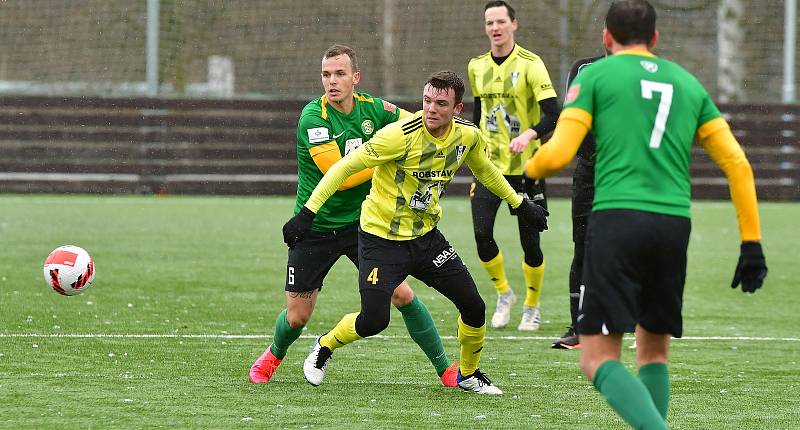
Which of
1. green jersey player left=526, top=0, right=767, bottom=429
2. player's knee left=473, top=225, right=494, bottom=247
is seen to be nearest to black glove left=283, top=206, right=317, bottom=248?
green jersey player left=526, top=0, right=767, bottom=429

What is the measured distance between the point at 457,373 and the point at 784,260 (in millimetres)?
7526

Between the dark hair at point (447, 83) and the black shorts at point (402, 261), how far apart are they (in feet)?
2.46

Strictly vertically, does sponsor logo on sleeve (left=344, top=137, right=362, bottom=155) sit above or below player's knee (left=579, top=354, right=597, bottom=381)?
above

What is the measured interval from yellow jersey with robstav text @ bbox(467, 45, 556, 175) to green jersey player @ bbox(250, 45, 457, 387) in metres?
2.30

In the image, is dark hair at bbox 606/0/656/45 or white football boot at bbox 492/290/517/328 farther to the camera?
white football boot at bbox 492/290/517/328

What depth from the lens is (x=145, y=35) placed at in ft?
74.1

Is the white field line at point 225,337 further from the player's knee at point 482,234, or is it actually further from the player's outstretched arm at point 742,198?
the player's outstretched arm at point 742,198

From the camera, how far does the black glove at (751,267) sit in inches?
181

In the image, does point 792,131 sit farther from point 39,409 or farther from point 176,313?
point 39,409

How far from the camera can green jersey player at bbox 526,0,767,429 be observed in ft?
15.0

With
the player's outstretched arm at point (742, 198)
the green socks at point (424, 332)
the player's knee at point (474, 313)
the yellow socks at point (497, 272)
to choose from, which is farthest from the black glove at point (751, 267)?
the yellow socks at point (497, 272)

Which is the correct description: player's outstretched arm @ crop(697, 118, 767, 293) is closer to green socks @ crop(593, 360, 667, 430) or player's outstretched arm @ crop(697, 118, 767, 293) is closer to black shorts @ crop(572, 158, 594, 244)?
green socks @ crop(593, 360, 667, 430)

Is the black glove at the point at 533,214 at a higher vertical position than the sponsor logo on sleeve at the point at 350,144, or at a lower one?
lower

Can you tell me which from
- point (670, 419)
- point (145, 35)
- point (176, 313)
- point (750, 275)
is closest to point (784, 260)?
point (176, 313)
